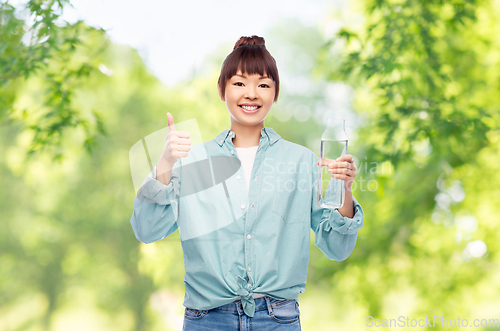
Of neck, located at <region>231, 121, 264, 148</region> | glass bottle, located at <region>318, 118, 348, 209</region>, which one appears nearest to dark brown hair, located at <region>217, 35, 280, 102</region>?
neck, located at <region>231, 121, 264, 148</region>

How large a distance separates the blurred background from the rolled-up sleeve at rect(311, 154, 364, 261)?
5.59 ft

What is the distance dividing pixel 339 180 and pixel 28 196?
29.0 feet

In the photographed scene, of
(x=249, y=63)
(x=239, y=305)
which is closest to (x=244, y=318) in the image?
(x=239, y=305)

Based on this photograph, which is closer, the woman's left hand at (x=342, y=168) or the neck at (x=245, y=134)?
the woman's left hand at (x=342, y=168)

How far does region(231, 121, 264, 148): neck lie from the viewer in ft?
4.74

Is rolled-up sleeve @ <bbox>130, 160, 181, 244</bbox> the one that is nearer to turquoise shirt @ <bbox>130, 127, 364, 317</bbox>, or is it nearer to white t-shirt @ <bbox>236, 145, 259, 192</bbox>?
turquoise shirt @ <bbox>130, 127, 364, 317</bbox>

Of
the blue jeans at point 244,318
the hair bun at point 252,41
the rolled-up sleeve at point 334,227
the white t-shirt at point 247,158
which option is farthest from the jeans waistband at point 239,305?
the hair bun at point 252,41

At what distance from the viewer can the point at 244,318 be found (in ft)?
4.00

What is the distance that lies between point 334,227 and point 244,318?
1.23 feet

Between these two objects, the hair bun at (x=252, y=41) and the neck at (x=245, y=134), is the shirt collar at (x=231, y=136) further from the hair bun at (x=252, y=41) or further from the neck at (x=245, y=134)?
the hair bun at (x=252, y=41)

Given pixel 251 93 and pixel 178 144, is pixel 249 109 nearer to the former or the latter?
pixel 251 93

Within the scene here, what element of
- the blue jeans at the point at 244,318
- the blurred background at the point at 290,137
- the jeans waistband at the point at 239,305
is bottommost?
the blue jeans at the point at 244,318

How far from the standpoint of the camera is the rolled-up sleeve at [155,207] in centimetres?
124

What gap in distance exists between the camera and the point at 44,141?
286cm
